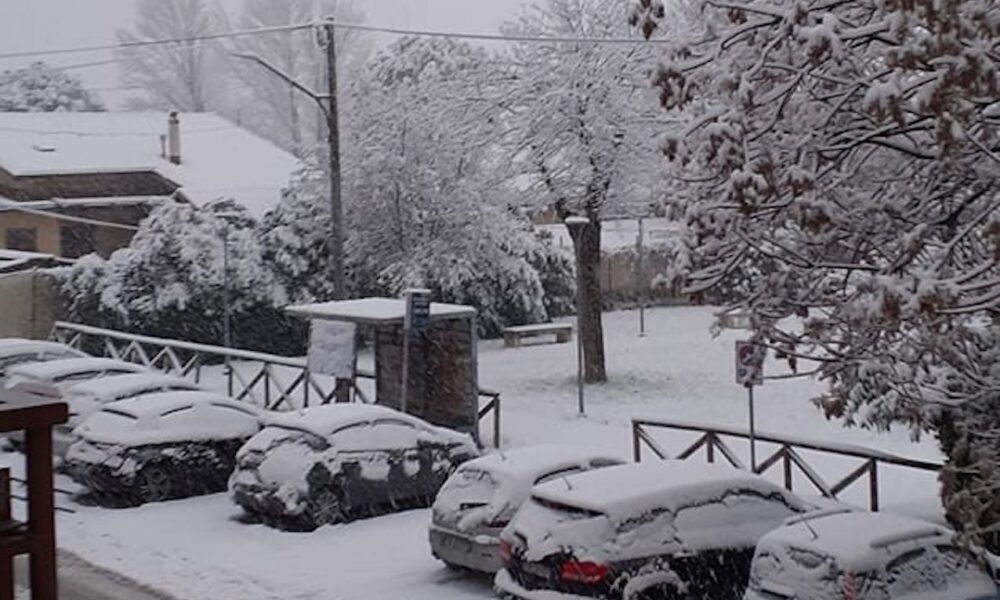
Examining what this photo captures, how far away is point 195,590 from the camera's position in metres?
13.9

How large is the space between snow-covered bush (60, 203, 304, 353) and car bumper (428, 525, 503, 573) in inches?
696

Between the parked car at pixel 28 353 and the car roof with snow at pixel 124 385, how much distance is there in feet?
11.5

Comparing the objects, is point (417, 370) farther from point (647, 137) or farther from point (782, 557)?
point (782, 557)

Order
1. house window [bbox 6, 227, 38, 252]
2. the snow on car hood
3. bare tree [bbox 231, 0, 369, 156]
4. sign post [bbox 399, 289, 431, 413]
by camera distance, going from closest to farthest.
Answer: the snow on car hood < sign post [bbox 399, 289, 431, 413] < house window [bbox 6, 227, 38, 252] < bare tree [bbox 231, 0, 369, 156]

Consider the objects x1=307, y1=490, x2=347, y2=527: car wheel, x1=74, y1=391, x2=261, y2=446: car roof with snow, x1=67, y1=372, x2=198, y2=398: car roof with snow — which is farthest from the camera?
x1=67, y1=372, x2=198, y2=398: car roof with snow

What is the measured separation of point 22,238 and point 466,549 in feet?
97.4

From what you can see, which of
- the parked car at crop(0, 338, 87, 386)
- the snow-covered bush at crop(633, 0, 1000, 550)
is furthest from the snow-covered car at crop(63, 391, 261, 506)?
the snow-covered bush at crop(633, 0, 1000, 550)

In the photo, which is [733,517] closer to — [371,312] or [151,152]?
[371,312]

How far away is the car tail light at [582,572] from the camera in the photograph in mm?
11305

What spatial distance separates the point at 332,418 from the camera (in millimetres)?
16688

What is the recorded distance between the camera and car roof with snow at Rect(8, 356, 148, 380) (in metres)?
21.1

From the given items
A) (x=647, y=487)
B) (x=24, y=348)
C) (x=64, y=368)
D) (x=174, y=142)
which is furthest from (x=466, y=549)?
(x=174, y=142)

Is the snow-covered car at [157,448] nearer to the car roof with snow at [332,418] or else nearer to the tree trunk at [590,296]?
the car roof with snow at [332,418]

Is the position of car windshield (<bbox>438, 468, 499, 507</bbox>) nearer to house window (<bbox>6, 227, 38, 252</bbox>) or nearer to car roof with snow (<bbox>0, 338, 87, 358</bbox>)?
car roof with snow (<bbox>0, 338, 87, 358</bbox>)
